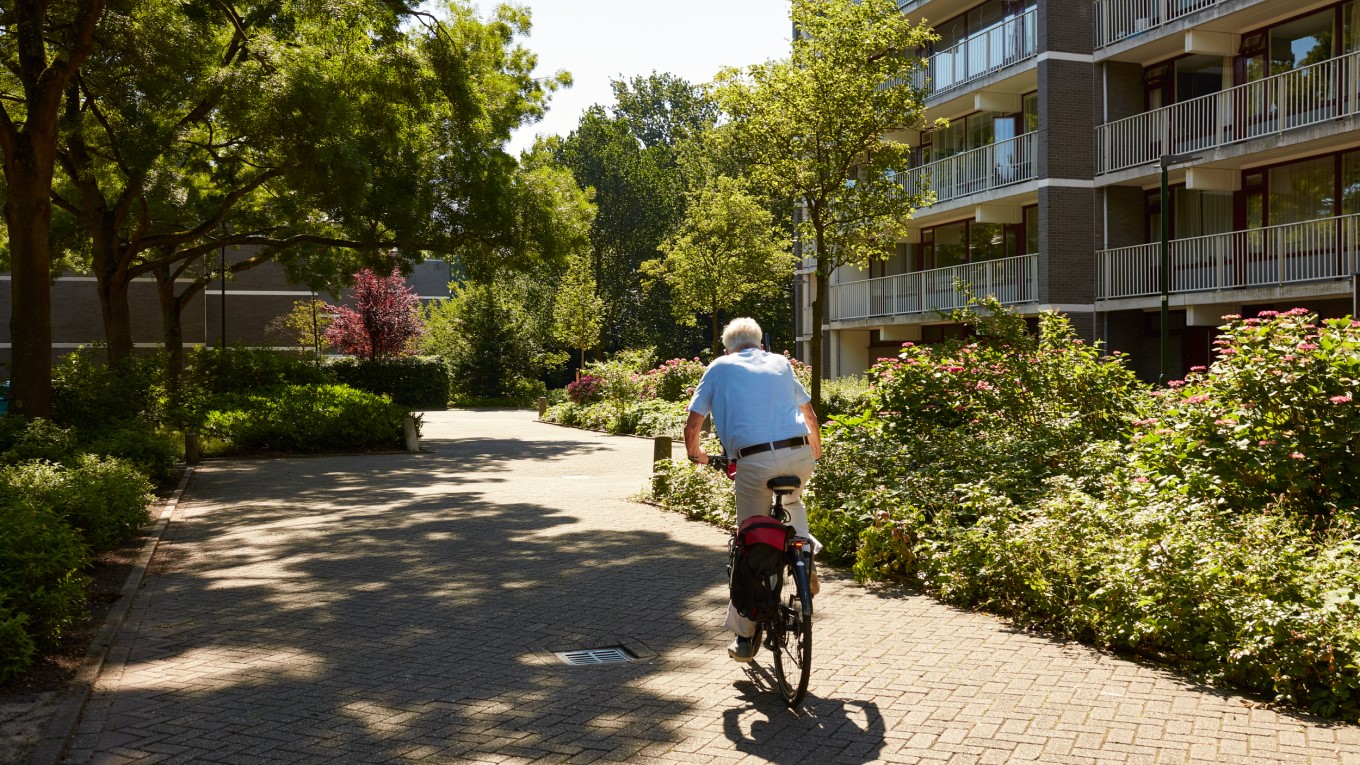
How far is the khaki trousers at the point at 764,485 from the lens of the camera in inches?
209

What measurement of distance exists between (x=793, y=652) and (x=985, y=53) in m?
24.7

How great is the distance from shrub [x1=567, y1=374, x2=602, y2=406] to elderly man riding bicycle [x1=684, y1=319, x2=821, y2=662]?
2606 centimetres

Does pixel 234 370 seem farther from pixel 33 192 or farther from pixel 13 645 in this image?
pixel 13 645

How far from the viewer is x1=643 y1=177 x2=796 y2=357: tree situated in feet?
136

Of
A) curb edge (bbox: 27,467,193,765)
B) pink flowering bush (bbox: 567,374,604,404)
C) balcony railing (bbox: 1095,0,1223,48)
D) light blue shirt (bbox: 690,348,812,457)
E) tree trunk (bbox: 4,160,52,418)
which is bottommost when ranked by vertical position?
curb edge (bbox: 27,467,193,765)

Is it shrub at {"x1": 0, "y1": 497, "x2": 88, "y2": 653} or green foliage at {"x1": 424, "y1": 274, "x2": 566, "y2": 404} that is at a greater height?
green foliage at {"x1": 424, "y1": 274, "x2": 566, "y2": 404}

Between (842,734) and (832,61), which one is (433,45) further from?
(842,734)

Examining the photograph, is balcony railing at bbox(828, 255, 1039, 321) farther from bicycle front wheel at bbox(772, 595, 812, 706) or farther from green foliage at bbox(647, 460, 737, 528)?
bicycle front wheel at bbox(772, 595, 812, 706)

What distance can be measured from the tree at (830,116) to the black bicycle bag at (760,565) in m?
11.3

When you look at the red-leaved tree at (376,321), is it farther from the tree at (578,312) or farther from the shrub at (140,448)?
the shrub at (140,448)

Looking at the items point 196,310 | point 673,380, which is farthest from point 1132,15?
point 196,310

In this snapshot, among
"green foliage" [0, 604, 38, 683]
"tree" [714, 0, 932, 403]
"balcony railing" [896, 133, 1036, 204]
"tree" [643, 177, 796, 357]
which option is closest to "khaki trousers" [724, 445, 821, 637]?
"green foliage" [0, 604, 38, 683]

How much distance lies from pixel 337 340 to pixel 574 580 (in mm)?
38427

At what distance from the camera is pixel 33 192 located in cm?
1247
